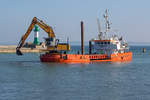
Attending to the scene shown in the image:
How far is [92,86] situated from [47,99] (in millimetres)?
8728

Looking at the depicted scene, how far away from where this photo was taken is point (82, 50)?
263ft

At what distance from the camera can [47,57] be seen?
6875cm

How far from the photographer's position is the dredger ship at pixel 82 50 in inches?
2734

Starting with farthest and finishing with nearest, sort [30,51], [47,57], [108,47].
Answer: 1. [30,51]
2. [108,47]
3. [47,57]

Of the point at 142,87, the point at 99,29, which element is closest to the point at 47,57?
the point at 99,29

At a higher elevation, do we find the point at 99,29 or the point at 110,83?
the point at 99,29

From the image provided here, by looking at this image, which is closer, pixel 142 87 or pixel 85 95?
pixel 85 95

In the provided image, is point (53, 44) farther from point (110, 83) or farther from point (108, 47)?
point (110, 83)

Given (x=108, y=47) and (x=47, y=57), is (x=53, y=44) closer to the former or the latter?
(x=47, y=57)

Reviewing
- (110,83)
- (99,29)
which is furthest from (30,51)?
(110,83)

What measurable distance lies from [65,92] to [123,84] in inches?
361

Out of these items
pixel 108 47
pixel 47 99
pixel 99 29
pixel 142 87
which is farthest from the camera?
pixel 99 29

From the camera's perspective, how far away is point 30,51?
151 m

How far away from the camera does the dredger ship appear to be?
228ft
